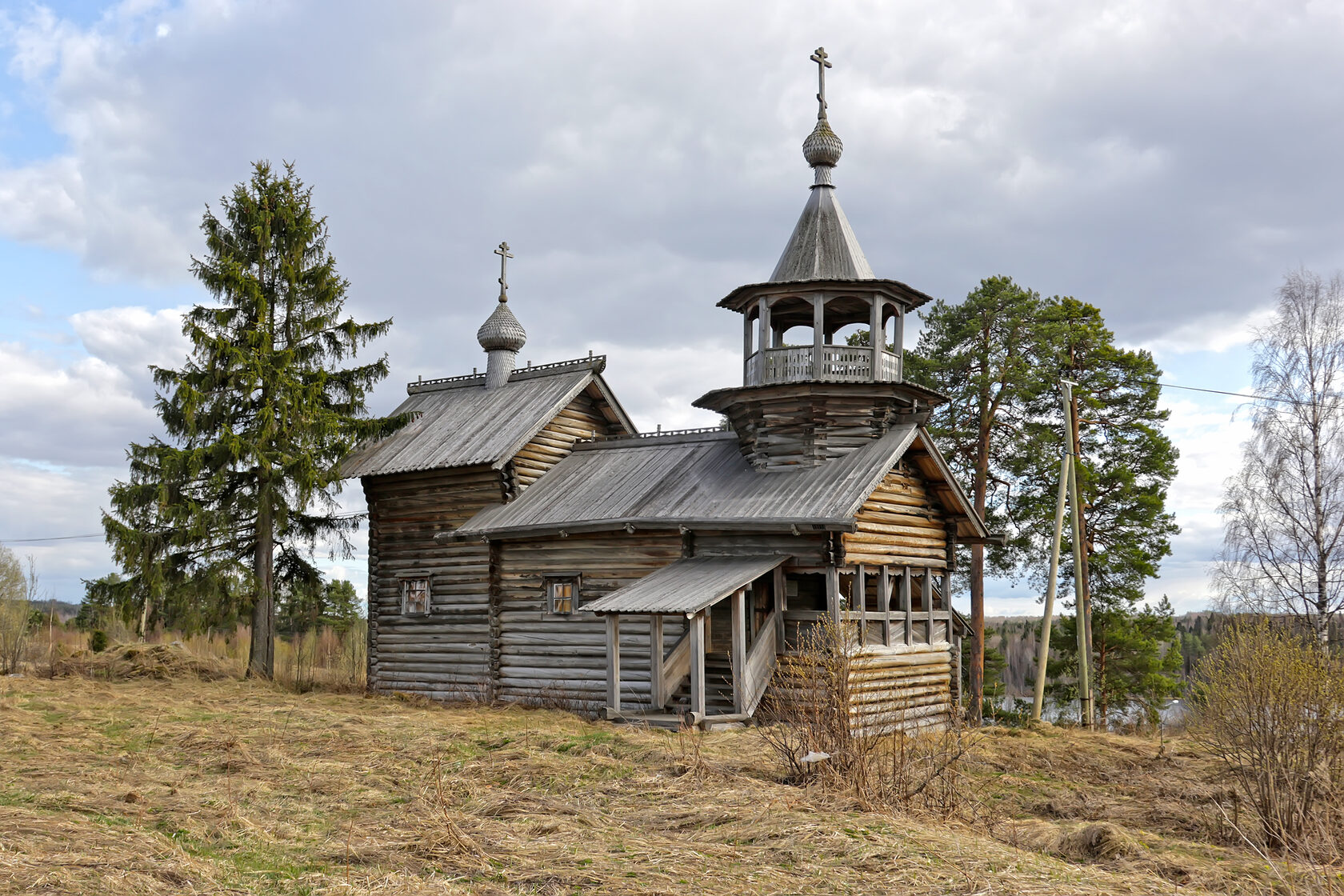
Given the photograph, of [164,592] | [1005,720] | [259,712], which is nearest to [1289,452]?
[1005,720]

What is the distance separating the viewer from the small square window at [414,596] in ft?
77.7

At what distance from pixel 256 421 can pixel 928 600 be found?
604 inches

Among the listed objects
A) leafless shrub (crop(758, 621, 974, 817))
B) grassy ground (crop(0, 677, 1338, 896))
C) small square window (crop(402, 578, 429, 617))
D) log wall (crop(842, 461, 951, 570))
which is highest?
log wall (crop(842, 461, 951, 570))

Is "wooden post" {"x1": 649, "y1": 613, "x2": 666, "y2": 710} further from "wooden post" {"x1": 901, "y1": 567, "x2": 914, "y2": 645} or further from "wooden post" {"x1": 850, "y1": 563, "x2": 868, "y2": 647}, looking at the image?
"wooden post" {"x1": 901, "y1": 567, "x2": 914, "y2": 645}

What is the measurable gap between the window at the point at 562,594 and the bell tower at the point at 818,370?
4.25 meters

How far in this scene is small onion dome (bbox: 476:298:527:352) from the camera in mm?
28109

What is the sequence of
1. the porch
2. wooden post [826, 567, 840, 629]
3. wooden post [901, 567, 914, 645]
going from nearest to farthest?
the porch < wooden post [826, 567, 840, 629] < wooden post [901, 567, 914, 645]

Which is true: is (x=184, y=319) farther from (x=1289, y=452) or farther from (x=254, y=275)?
(x=1289, y=452)

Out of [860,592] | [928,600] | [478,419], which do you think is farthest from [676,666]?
[478,419]

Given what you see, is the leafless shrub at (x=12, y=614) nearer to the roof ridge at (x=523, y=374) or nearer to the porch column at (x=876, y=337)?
the roof ridge at (x=523, y=374)

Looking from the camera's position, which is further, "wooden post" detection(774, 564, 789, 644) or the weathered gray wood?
the weathered gray wood

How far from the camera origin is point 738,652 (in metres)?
17.2

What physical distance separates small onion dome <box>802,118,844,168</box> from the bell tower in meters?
1.49

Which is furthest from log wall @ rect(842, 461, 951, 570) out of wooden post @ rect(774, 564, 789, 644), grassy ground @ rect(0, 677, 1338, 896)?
grassy ground @ rect(0, 677, 1338, 896)
